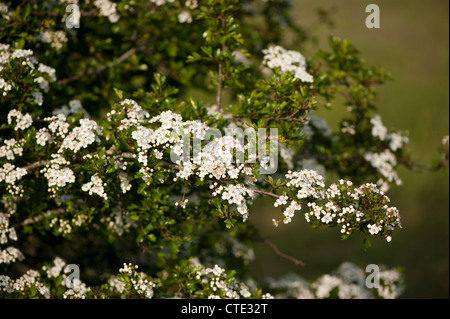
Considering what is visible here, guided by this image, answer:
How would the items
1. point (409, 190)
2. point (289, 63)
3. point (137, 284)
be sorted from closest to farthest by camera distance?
1. point (137, 284)
2. point (289, 63)
3. point (409, 190)

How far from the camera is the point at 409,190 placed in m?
9.66

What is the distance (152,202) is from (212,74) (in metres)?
1.17

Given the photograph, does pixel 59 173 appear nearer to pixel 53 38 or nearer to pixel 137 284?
pixel 137 284

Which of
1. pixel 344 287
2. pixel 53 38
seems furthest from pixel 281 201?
pixel 53 38

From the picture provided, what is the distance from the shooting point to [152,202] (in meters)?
3.43

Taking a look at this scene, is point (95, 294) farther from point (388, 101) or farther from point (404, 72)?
point (404, 72)

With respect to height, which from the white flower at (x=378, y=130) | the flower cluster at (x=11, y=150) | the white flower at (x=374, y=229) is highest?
the white flower at (x=378, y=130)

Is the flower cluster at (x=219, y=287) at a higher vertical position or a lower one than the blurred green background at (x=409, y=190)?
lower

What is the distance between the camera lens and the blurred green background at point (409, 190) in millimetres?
8242

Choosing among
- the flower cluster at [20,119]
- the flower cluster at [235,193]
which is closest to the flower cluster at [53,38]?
the flower cluster at [20,119]

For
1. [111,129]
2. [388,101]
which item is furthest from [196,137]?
[388,101]

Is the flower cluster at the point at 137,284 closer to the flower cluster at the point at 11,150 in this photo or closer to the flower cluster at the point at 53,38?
the flower cluster at the point at 11,150

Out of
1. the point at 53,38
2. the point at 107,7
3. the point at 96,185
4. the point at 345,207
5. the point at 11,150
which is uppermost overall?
the point at 107,7

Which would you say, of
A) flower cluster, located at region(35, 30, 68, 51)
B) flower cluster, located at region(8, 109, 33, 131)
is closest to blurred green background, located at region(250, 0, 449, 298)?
flower cluster, located at region(35, 30, 68, 51)
